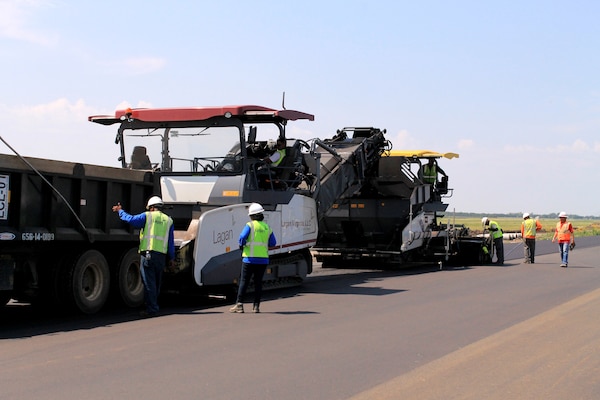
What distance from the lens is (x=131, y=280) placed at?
459 inches

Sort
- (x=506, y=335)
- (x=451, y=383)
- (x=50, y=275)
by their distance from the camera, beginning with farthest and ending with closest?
(x=50, y=275)
(x=506, y=335)
(x=451, y=383)

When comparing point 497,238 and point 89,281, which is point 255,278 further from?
point 497,238

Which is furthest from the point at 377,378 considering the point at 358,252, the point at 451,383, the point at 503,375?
the point at 358,252

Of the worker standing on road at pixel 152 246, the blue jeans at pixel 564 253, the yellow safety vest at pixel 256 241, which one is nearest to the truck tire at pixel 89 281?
the worker standing on road at pixel 152 246

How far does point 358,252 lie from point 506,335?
1109 cm

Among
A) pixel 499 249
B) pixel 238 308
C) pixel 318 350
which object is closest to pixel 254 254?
pixel 238 308

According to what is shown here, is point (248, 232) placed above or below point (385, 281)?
above

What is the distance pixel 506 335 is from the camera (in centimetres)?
917

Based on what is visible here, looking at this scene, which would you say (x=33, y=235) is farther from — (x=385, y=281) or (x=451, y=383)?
(x=385, y=281)

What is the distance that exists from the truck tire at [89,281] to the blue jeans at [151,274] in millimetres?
569

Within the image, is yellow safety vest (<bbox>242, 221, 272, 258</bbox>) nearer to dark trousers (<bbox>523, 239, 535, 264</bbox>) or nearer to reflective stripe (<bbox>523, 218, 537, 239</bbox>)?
reflective stripe (<bbox>523, 218, 537, 239</bbox>)

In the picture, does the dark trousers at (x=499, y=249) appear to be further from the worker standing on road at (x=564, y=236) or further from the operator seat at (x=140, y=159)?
the operator seat at (x=140, y=159)

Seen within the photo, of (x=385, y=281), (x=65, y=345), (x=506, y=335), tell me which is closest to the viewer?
(x=65, y=345)

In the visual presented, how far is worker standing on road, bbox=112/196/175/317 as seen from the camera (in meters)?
10.8
